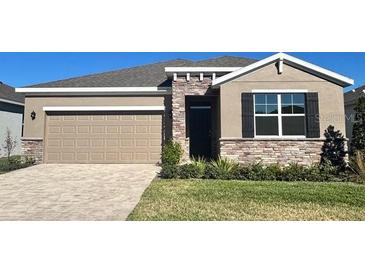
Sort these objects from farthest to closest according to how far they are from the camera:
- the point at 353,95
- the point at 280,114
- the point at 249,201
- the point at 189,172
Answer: the point at 353,95
the point at 280,114
the point at 189,172
the point at 249,201

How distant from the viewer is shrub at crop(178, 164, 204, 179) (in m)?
9.62

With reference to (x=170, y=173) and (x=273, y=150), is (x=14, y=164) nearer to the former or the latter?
(x=170, y=173)

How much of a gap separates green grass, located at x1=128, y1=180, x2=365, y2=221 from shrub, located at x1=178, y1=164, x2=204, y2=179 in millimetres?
808

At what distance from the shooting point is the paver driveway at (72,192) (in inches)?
227

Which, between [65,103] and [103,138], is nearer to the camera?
[103,138]

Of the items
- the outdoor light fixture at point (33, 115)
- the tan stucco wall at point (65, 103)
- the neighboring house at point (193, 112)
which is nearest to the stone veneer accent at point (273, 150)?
the neighboring house at point (193, 112)

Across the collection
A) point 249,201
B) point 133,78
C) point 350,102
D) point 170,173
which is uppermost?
point 133,78

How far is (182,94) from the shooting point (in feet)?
42.0

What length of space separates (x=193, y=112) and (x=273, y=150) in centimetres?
477

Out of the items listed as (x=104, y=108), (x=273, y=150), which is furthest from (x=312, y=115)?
(x=104, y=108)
